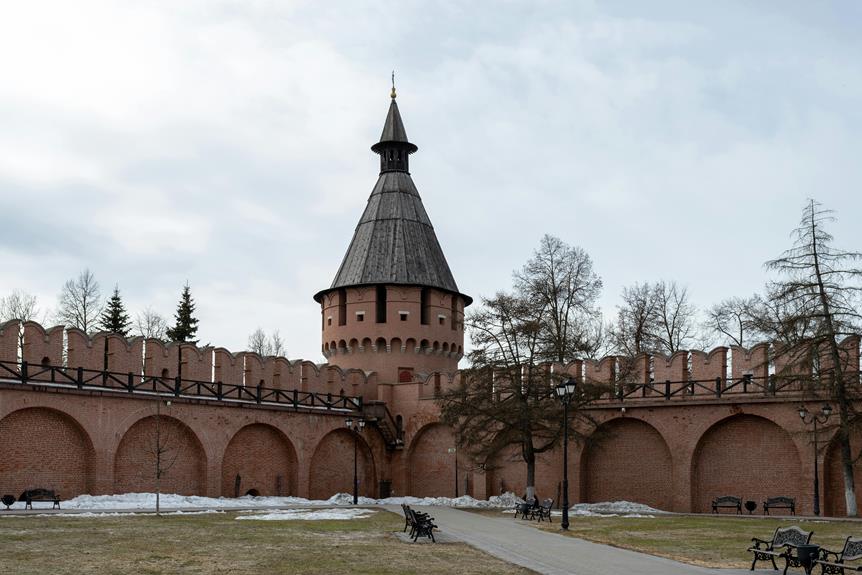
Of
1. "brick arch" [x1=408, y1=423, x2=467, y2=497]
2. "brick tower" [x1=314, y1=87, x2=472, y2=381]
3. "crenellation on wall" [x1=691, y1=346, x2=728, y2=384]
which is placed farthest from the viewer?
"brick tower" [x1=314, y1=87, x2=472, y2=381]

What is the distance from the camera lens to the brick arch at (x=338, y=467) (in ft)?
123

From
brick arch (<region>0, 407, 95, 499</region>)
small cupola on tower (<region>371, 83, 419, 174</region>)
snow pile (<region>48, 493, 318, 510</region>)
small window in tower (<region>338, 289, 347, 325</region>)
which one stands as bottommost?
snow pile (<region>48, 493, 318, 510</region>)

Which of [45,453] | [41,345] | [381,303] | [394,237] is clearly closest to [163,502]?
[45,453]

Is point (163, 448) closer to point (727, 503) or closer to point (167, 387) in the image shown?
point (167, 387)

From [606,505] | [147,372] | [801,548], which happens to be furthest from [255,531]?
[606,505]

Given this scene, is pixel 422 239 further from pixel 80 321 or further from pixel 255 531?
pixel 255 531

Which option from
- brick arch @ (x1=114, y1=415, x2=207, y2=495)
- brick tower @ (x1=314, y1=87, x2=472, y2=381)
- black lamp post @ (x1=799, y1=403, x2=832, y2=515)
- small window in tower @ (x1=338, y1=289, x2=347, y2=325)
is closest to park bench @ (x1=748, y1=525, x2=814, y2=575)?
black lamp post @ (x1=799, y1=403, x2=832, y2=515)

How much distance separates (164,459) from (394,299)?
13.1 metres

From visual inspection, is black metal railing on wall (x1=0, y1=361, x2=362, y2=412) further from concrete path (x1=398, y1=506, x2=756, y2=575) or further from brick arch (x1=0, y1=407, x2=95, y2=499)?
concrete path (x1=398, y1=506, x2=756, y2=575)

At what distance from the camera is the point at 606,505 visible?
109 feet

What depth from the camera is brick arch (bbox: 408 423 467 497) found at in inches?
1507

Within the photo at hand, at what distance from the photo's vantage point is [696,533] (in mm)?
21594

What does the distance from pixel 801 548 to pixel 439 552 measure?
5963mm

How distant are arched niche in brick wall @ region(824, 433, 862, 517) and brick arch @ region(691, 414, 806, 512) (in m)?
0.72
